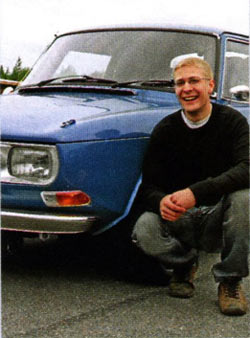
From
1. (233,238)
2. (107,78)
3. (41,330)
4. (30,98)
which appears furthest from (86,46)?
(41,330)

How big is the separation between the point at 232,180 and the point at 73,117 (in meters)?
0.88

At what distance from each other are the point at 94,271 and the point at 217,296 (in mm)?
841

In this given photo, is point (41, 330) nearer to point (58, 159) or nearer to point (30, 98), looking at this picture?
point (58, 159)

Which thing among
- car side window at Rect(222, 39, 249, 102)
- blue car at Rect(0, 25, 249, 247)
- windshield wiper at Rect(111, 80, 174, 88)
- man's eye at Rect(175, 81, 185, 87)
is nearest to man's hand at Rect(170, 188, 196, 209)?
blue car at Rect(0, 25, 249, 247)

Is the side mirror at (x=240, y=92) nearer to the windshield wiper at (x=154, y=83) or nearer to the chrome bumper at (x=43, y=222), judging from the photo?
the windshield wiper at (x=154, y=83)

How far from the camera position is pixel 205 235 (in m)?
3.47

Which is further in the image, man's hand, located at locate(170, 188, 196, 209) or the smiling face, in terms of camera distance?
the smiling face

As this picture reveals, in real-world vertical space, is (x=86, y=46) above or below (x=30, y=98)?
above

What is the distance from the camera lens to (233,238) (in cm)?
330

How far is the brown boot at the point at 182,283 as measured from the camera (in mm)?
3578

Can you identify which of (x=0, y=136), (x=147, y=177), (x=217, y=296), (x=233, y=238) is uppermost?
(x=0, y=136)

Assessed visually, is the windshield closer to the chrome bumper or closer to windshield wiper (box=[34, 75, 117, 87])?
windshield wiper (box=[34, 75, 117, 87])

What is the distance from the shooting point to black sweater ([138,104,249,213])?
3.44m

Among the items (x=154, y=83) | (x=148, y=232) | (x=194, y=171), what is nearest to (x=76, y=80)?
(x=154, y=83)
